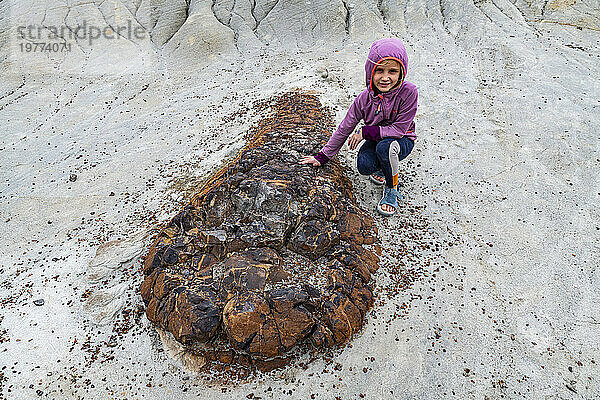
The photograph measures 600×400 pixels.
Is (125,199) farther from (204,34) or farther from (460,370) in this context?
(204,34)

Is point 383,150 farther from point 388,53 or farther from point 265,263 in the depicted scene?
point 265,263

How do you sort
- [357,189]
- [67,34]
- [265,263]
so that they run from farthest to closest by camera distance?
1. [67,34]
2. [357,189]
3. [265,263]

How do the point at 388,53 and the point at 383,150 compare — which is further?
the point at 383,150

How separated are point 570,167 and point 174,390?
6.10 meters

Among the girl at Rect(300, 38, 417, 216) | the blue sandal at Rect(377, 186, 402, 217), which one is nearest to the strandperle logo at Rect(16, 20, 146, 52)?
the girl at Rect(300, 38, 417, 216)

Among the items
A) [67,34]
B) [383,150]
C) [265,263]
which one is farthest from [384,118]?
[67,34]

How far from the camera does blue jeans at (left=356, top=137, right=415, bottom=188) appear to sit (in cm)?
439

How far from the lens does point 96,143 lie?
7.82m

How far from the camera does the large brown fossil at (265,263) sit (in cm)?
333

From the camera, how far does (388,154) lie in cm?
439

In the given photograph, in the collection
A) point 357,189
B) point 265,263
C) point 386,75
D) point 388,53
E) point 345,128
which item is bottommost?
point 357,189

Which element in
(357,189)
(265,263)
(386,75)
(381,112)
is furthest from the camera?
(357,189)

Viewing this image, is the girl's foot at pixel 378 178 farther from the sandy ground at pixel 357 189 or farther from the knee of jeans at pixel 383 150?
the knee of jeans at pixel 383 150

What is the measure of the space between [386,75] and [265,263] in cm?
230
